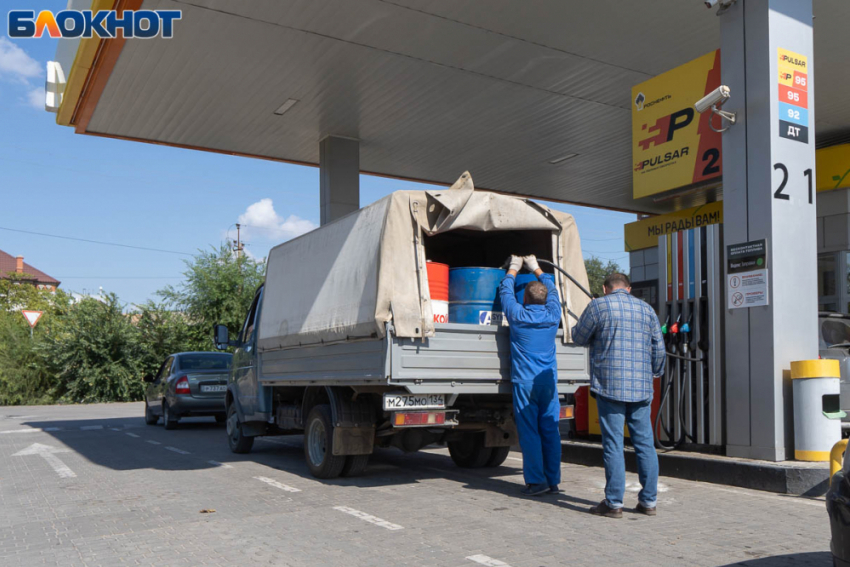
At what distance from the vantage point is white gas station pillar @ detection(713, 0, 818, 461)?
7578 mm

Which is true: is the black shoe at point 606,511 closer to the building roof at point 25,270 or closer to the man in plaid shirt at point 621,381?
the man in plaid shirt at point 621,381

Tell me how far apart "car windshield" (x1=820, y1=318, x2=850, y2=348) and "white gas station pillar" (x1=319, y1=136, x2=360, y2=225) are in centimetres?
921

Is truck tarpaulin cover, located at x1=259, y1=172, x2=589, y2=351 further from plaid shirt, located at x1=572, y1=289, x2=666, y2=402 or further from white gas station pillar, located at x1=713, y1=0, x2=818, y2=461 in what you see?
white gas station pillar, located at x1=713, y1=0, x2=818, y2=461

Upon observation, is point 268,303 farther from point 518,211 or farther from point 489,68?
point 489,68

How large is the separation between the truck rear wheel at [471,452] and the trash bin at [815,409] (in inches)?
127

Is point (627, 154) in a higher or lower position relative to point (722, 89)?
higher

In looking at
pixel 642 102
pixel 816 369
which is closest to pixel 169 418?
pixel 642 102

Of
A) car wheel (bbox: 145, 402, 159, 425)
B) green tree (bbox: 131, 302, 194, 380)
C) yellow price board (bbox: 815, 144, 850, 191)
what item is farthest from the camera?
green tree (bbox: 131, 302, 194, 380)

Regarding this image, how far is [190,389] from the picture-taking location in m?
15.1

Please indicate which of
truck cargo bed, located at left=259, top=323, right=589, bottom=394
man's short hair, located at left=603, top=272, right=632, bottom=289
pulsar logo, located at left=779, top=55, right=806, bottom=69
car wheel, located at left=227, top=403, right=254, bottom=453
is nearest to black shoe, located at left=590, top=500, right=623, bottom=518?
truck cargo bed, located at left=259, top=323, right=589, bottom=394

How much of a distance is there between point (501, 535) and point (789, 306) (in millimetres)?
4168

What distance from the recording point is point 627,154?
56.2 ft

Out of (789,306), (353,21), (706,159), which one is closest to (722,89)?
(706,159)

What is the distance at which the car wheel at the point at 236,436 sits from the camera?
34.8ft
